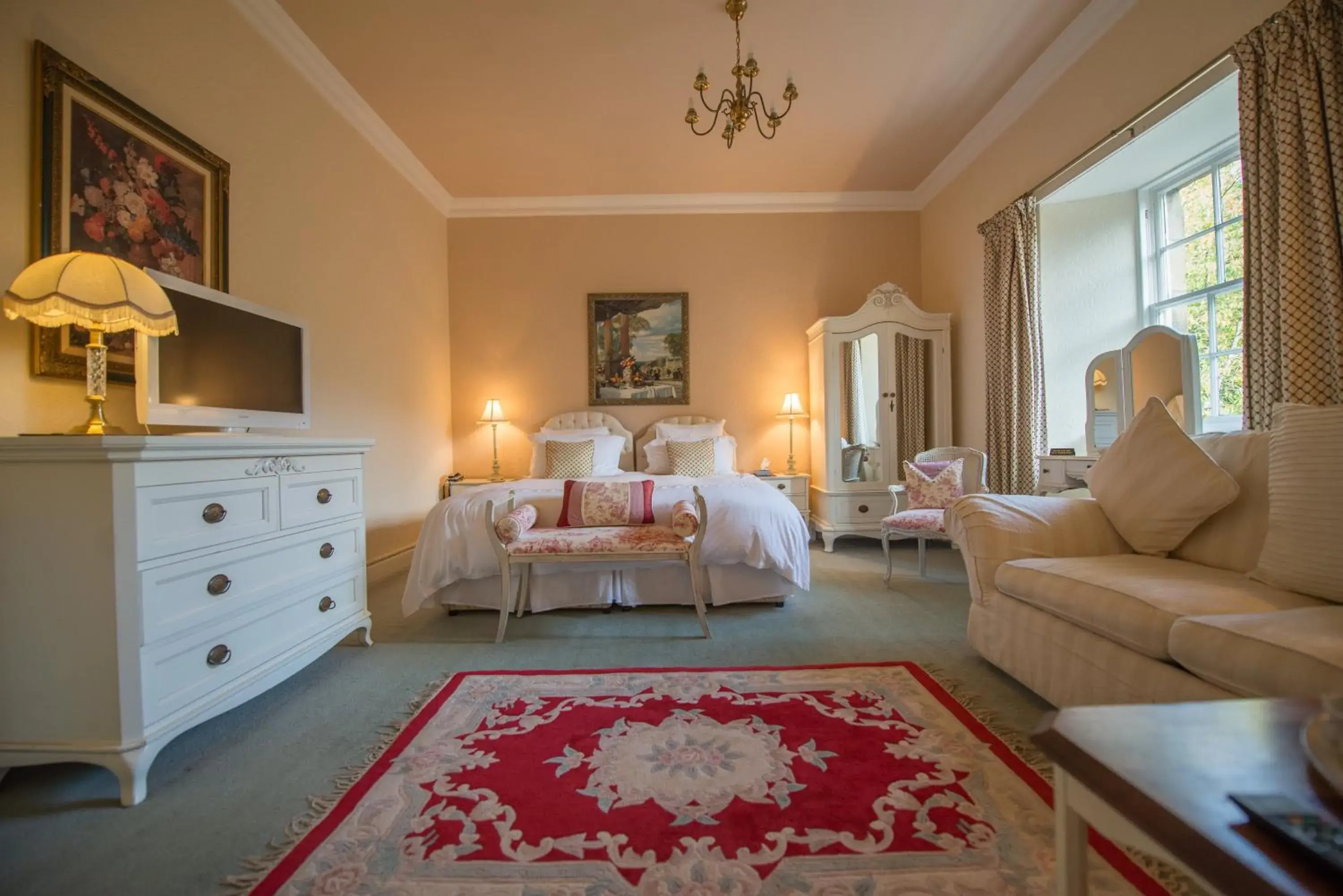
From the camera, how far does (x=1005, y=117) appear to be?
147 inches

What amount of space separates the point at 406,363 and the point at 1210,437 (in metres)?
4.68

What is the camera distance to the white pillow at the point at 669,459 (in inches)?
180

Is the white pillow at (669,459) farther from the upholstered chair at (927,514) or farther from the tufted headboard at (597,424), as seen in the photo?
the upholstered chair at (927,514)

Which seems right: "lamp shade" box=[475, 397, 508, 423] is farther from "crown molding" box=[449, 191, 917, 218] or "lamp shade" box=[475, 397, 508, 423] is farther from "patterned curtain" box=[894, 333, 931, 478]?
"patterned curtain" box=[894, 333, 931, 478]

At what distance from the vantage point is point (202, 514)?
1635 mm

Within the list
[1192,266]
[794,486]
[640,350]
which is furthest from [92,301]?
[1192,266]

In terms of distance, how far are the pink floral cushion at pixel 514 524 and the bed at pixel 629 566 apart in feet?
0.61

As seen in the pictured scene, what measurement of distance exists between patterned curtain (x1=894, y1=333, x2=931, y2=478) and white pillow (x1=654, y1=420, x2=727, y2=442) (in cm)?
150

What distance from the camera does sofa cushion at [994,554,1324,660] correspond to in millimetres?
1411

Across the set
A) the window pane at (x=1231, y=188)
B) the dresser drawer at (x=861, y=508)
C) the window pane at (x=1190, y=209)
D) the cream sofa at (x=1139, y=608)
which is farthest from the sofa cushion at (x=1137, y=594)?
the dresser drawer at (x=861, y=508)

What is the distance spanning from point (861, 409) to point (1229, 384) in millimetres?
2159

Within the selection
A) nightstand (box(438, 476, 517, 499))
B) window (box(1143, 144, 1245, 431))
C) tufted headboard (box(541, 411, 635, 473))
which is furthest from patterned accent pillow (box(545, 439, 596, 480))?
window (box(1143, 144, 1245, 431))

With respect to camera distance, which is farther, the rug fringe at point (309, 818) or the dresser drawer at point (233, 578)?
the dresser drawer at point (233, 578)

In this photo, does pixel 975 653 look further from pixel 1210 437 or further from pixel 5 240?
pixel 5 240
